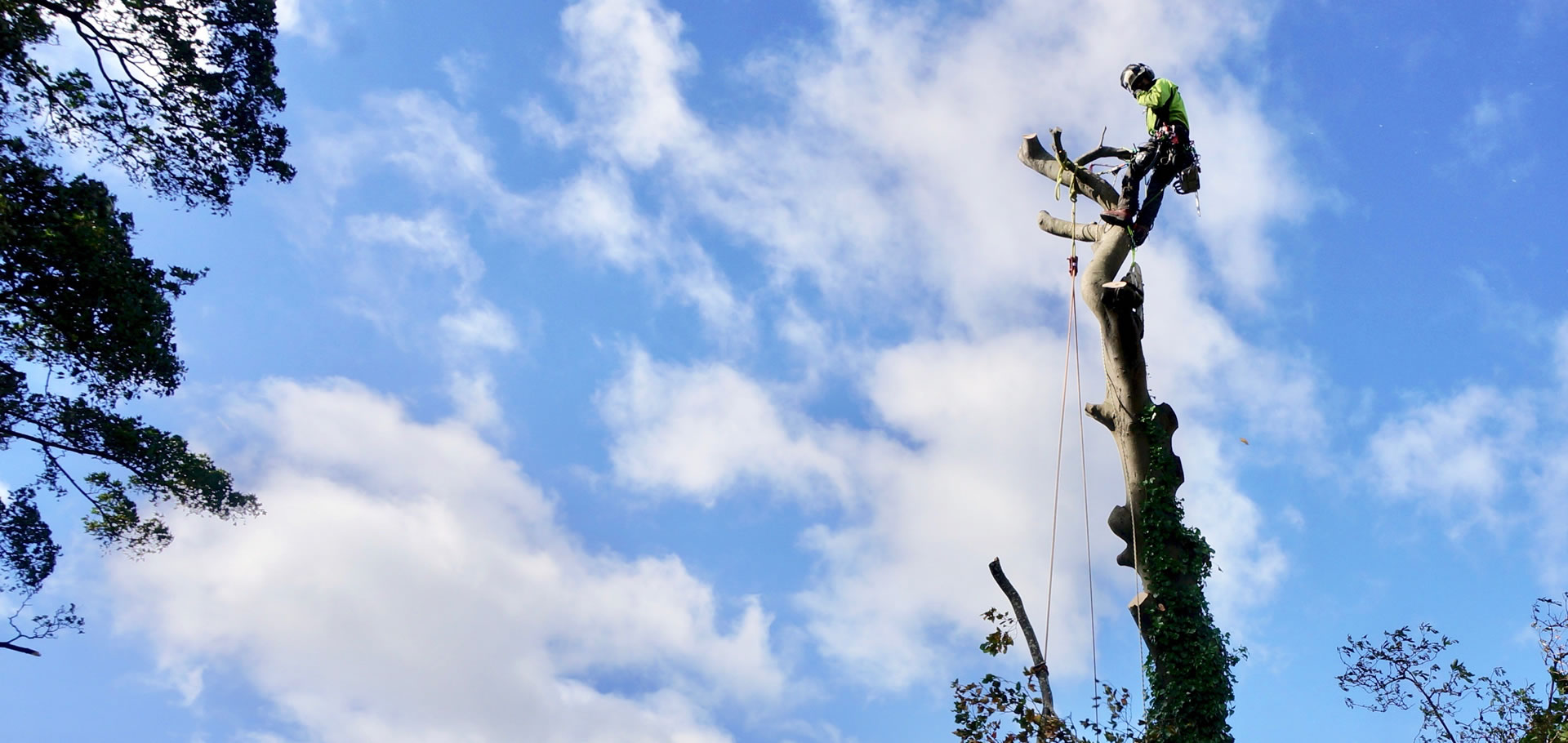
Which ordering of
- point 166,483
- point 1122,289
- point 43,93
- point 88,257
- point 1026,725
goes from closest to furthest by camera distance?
point 1122,289
point 1026,725
point 88,257
point 43,93
point 166,483

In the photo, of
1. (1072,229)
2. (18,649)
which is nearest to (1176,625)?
(1072,229)

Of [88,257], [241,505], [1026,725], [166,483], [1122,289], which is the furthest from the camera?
[241,505]

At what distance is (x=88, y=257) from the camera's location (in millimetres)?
9914

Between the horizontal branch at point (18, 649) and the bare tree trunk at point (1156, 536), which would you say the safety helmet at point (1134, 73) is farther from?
the horizontal branch at point (18, 649)

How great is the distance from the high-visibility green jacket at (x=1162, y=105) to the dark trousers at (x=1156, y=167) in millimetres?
74

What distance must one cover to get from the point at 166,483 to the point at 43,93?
436 cm

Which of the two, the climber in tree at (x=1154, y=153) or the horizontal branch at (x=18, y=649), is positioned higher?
the climber in tree at (x=1154, y=153)

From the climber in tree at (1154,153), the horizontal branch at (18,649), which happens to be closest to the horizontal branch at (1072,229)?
the climber in tree at (1154,153)

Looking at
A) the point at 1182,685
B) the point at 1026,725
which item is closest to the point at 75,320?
the point at 1026,725

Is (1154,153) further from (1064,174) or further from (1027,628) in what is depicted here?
(1027,628)

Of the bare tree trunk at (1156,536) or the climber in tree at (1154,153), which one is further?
the climber in tree at (1154,153)

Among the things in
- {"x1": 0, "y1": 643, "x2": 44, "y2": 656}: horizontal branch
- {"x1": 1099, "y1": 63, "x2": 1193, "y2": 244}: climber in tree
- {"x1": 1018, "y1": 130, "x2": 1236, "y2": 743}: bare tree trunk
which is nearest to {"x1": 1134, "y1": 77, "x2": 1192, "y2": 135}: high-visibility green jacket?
{"x1": 1099, "y1": 63, "x2": 1193, "y2": 244}: climber in tree

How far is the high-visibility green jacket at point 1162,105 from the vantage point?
7.91 meters

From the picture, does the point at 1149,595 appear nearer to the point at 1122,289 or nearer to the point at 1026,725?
the point at 1026,725
